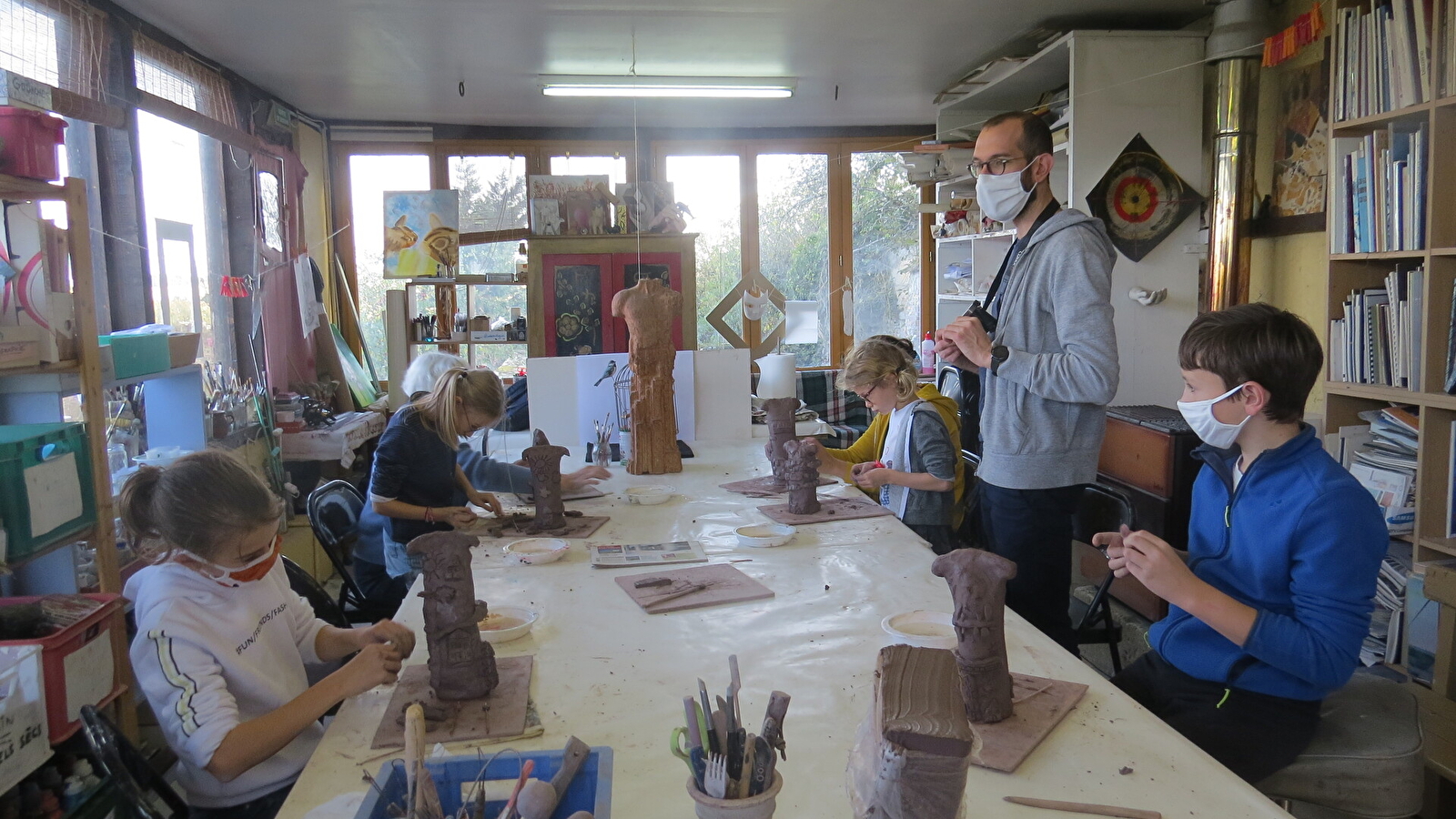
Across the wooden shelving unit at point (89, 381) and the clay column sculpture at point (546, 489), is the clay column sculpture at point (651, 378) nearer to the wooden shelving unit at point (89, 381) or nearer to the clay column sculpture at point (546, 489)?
the clay column sculpture at point (546, 489)

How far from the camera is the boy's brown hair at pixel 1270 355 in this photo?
1.63m

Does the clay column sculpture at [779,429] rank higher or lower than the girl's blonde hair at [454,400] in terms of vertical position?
lower

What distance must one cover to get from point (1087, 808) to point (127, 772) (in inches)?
50.6

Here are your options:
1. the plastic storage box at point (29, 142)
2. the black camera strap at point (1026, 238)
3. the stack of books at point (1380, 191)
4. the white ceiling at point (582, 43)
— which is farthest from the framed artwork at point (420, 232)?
the stack of books at point (1380, 191)

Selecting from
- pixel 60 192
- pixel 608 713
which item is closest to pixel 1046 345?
pixel 608 713

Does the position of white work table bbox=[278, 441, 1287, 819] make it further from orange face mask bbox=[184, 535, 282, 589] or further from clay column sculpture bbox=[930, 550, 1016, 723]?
orange face mask bbox=[184, 535, 282, 589]

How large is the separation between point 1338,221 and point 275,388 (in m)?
5.41

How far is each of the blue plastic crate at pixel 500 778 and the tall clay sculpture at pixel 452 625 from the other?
1.02 feet

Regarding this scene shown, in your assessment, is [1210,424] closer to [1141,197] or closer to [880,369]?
[880,369]

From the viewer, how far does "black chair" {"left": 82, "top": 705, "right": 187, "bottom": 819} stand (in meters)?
1.33

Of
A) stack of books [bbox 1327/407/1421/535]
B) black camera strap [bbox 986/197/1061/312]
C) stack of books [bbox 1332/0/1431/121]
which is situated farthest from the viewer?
stack of books [bbox 1327/407/1421/535]

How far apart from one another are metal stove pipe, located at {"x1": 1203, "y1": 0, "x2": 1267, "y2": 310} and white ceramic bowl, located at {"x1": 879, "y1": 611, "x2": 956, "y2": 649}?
3.06 meters

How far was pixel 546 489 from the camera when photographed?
8.70 feet

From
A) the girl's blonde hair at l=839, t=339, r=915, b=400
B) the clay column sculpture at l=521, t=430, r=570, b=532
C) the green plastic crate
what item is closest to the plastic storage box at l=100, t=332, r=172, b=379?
the green plastic crate
